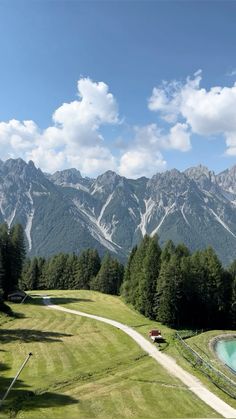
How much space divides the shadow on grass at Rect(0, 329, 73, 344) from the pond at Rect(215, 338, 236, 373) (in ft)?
81.0

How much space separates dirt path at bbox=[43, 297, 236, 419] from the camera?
38550 mm

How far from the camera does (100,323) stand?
78375 mm

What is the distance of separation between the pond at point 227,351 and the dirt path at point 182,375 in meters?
11.0

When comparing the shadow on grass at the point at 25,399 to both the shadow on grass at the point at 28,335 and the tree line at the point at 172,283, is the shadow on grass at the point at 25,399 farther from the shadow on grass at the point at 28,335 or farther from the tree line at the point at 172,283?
the tree line at the point at 172,283

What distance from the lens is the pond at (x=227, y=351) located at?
64.9 meters

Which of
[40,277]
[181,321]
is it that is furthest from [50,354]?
[40,277]

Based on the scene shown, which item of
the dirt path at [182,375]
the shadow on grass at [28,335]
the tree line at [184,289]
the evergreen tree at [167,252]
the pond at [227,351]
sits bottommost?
the pond at [227,351]

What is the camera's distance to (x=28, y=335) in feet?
198

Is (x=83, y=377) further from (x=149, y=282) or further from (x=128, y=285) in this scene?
(x=128, y=285)

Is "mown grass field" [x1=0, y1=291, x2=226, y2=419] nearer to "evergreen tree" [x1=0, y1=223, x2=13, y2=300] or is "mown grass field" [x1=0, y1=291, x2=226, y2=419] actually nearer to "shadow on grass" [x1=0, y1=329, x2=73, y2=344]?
"shadow on grass" [x1=0, y1=329, x2=73, y2=344]

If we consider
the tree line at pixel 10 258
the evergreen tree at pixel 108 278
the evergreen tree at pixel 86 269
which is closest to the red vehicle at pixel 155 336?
the tree line at pixel 10 258

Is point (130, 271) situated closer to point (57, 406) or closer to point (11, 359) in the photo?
point (11, 359)

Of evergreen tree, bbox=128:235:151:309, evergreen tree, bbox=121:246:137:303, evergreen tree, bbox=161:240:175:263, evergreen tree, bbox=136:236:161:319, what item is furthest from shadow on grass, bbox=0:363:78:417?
evergreen tree, bbox=121:246:137:303

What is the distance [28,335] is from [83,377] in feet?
65.0
